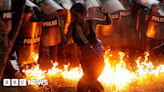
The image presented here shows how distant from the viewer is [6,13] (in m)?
3.80

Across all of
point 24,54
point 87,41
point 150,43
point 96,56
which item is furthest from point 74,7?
point 150,43

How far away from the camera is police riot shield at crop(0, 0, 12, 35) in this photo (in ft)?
12.2

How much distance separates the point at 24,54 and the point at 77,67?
6.04 ft

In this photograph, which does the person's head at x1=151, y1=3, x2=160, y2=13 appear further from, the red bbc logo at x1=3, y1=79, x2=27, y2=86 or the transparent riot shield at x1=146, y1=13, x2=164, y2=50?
the red bbc logo at x1=3, y1=79, x2=27, y2=86

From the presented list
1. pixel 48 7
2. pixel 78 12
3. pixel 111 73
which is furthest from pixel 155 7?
pixel 78 12

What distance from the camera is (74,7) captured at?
3.13 meters

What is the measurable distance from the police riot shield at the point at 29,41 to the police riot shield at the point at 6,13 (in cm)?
55

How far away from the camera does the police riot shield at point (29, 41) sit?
14.6 ft

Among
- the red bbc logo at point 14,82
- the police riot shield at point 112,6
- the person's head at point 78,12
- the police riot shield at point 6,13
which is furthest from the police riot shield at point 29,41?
the police riot shield at point 112,6

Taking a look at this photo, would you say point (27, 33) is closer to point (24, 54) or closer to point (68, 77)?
point (24, 54)

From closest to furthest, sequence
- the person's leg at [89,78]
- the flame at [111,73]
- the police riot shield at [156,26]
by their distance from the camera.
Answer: the person's leg at [89,78], the flame at [111,73], the police riot shield at [156,26]

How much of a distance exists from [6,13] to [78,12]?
5.08 ft

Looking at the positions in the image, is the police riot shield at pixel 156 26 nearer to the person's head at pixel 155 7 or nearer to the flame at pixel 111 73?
the person's head at pixel 155 7

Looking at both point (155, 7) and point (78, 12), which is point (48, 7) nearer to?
point (78, 12)
